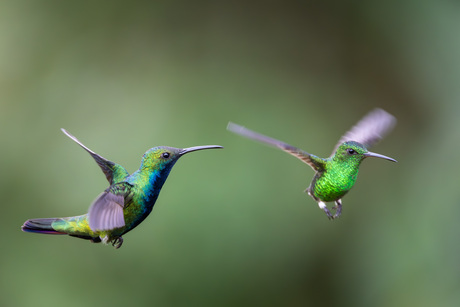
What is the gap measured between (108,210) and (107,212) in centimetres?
1

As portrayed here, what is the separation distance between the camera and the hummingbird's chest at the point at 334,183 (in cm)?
128

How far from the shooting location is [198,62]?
5086 mm

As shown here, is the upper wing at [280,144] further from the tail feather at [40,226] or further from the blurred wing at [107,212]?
the tail feather at [40,226]

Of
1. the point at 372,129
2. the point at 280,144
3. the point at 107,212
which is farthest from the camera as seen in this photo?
the point at 372,129

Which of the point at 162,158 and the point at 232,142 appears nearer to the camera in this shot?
the point at 162,158

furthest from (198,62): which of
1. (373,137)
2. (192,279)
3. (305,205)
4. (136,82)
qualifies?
(373,137)

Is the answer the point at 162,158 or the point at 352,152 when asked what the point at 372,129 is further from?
the point at 162,158

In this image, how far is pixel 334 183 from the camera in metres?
1.30

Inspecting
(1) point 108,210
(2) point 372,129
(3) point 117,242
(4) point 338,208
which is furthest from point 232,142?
(1) point 108,210

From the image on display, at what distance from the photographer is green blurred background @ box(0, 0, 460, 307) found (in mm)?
4527

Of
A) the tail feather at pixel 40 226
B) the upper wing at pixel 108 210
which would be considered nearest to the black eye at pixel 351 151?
the upper wing at pixel 108 210

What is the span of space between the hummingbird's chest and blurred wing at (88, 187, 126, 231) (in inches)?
19.7

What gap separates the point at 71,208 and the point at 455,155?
328 cm

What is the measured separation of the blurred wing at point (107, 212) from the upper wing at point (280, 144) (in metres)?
0.24
